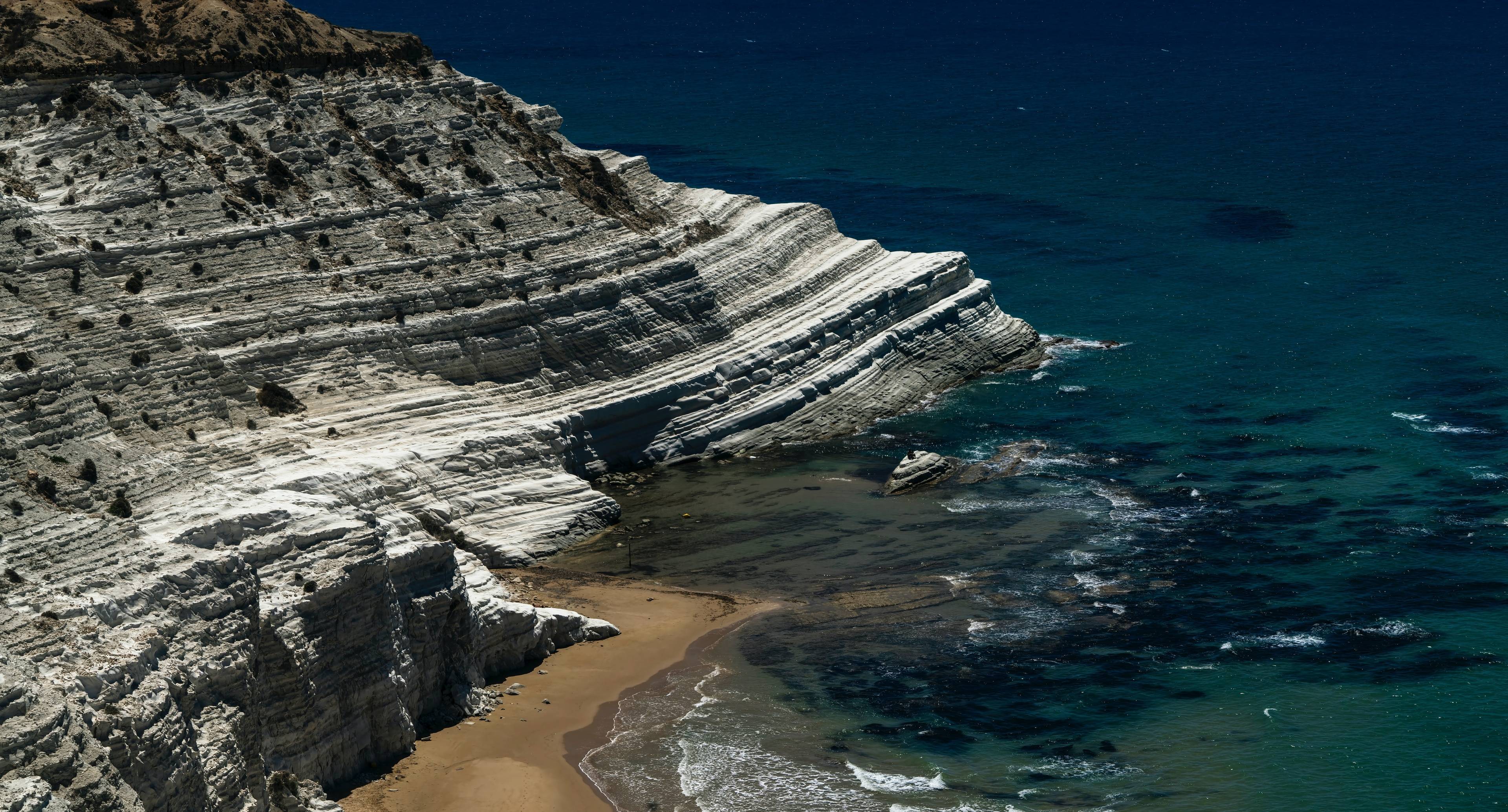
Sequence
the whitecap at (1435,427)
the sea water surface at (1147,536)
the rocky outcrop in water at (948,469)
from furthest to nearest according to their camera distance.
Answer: the whitecap at (1435,427) < the rocky outcrop in water at (948,469) < the sea water surface at (1147,536)

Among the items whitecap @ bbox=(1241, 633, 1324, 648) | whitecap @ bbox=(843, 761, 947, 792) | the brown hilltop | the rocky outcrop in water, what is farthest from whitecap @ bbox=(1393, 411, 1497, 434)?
the brown hilltop

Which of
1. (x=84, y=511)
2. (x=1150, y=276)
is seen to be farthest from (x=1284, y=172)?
(x=84, y=511)

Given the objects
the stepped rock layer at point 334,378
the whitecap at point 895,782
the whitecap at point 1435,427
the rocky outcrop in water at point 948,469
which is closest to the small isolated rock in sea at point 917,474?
the rocky outcrop in water at point 948,469

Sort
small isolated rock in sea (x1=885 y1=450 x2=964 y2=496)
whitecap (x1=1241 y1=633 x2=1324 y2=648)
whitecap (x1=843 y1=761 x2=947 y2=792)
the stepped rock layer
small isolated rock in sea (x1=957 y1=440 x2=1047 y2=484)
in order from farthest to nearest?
small isolated rock in sea (x1=957 y1=440 x2=1047 y2=484)
small isolated rock in sea (x1=885 y1=450 x2=964 y2=496)
whitecap (x1=1241 y1=633 x2=1324 y2=648)
whitecap (x1=843 y1=761 x2=947 y2=792)
the stepped rock layer

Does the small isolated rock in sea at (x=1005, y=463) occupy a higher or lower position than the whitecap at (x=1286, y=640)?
higher

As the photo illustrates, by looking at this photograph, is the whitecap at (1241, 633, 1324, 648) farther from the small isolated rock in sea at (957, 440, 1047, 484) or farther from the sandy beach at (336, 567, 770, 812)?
the small isolated rock in sea at (957, 440, 1047, 484)

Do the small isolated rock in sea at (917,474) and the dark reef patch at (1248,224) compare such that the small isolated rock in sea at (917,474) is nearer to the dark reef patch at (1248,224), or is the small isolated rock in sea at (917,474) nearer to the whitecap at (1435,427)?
the whitecap at (1435,427)
